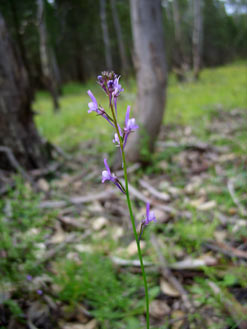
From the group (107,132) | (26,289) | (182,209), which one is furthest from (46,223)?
(107,132)

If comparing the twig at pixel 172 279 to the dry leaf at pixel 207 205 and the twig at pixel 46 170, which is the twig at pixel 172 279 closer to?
the dry leaf at pixel 207 205

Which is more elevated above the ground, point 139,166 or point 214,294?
point 139,166

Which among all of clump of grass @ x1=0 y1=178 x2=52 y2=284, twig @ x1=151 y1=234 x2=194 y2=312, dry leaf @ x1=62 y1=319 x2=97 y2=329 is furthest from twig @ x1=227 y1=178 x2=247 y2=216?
clump of grass @ x1=0 y1=178 x2=52 y2=284

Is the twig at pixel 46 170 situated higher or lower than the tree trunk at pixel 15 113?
lower

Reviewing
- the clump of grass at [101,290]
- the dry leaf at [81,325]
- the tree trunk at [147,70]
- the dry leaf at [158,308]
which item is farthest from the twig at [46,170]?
the dry leaf at [158,308]

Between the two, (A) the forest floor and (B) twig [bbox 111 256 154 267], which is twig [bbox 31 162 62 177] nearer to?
(A) the forest floor

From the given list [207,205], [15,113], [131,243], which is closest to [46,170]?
[15,113]

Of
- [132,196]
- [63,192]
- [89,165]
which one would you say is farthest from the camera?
[89,165]

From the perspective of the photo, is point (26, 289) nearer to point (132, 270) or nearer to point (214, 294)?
point (132, 270)

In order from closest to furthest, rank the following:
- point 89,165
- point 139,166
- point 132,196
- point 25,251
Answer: point 25,251, point 132,196, point 139,166, point 89,165
